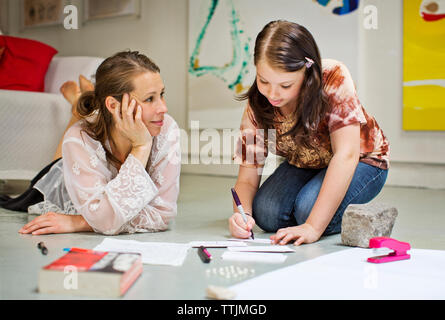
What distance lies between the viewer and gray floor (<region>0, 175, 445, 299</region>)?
1064 mm

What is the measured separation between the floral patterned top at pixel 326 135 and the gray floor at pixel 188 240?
0.86 feet

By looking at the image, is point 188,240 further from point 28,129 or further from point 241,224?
point 28,129

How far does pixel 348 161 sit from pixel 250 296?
2.11ft

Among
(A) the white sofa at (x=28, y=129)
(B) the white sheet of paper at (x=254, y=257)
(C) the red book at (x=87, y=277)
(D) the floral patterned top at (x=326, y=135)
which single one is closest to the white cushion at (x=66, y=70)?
(A) the white sofa at (x=28, y=129)

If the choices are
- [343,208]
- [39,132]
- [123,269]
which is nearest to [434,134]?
[343,208]

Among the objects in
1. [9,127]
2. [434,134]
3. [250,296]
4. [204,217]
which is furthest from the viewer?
[434,134]

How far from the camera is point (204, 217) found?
6.71ft

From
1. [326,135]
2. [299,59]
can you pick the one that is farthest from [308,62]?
[326,135]

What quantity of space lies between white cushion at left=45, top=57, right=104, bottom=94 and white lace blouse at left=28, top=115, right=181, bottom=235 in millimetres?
1501

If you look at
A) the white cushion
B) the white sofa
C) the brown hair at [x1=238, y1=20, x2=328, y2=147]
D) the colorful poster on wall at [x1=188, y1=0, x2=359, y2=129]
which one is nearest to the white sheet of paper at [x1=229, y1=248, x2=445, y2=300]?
the brown hair at [x1=238, y1=20, x2=328, y2=147]

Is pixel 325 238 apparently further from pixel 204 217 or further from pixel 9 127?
pixel 9 127

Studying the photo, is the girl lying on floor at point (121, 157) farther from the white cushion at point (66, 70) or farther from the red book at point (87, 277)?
the white cushion at point (66, 70)

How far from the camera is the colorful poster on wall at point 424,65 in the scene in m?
2.97

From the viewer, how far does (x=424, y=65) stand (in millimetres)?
3020
